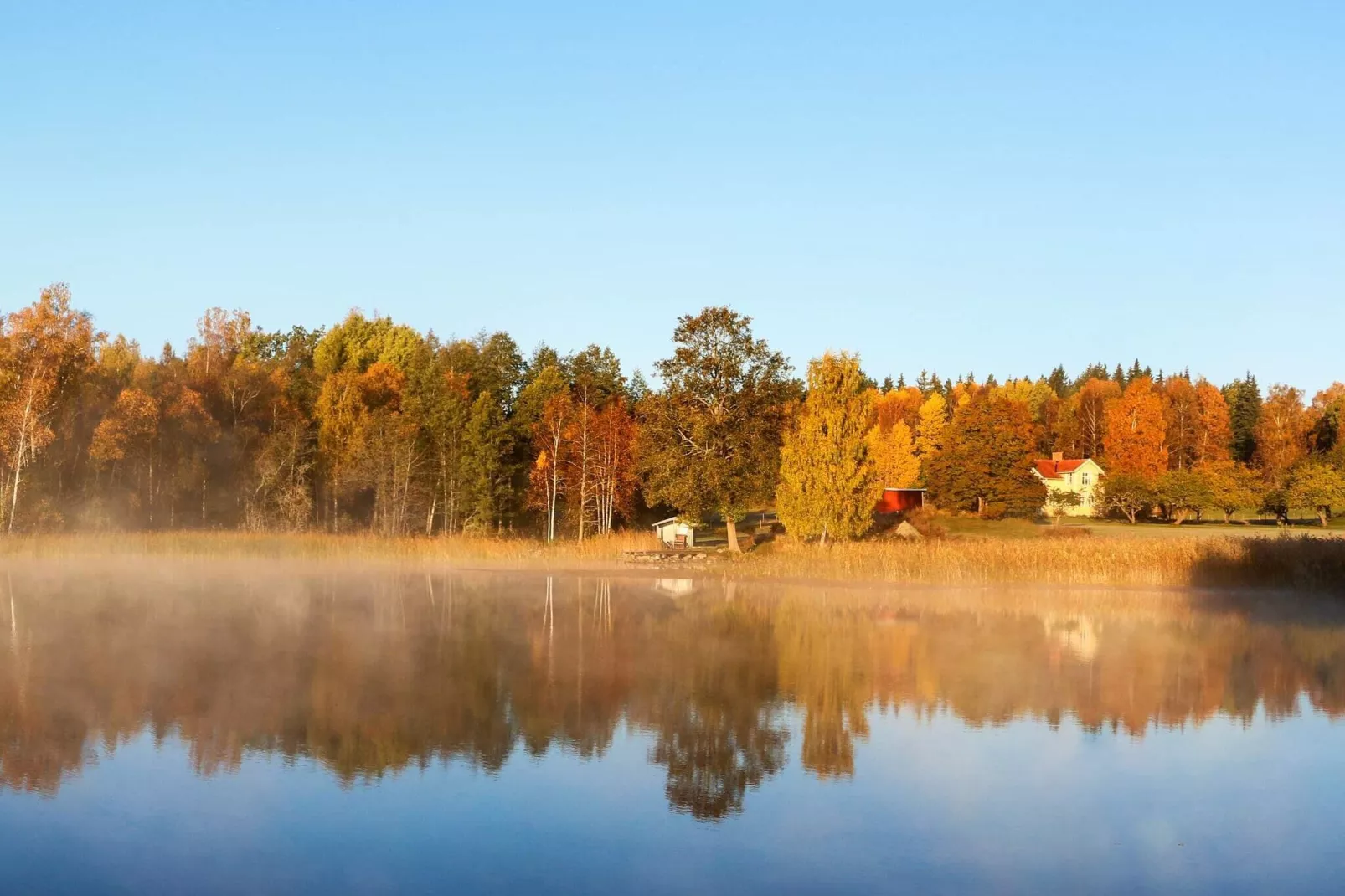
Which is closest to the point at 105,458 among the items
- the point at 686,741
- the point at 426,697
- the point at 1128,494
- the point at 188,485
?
the point at 188,485

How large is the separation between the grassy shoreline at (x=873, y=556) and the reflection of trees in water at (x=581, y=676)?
7.83 m

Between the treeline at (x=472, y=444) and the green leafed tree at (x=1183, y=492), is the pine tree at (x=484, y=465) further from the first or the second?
the green leafed tree at (x=1183, y=492)

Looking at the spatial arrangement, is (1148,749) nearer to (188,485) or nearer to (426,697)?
(426,697)

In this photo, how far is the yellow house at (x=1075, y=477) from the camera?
99188 millimetres

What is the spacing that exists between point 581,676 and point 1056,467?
91.8 m

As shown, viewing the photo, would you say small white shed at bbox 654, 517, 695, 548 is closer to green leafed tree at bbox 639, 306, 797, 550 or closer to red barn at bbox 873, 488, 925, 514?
green leafed tree at bbox 639, 306, 797, 550

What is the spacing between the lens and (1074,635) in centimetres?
2634

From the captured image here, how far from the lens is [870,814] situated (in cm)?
1229

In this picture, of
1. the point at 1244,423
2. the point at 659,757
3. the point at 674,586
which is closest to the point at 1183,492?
the point at 1244,423

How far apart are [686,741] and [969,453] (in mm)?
71536

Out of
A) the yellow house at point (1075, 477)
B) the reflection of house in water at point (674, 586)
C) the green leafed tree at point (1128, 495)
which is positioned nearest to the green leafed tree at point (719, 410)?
the reflection of house in water at point (674, 586)

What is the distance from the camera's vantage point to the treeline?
51750 mm

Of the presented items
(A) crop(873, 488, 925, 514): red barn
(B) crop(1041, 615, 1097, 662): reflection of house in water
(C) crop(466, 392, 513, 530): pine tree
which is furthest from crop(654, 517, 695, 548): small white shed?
(A) crop(873, 488, 925, 514): red barn

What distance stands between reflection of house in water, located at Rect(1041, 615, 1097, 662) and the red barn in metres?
52.9
